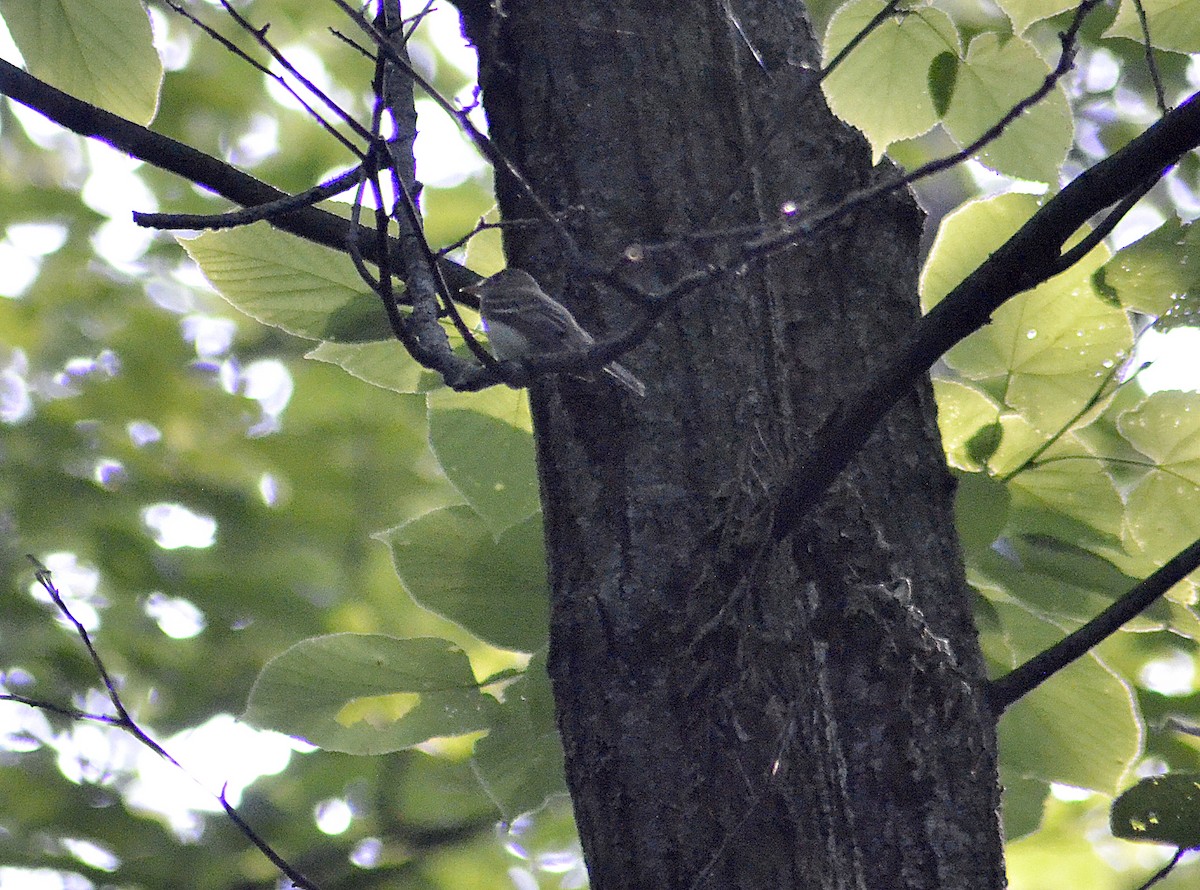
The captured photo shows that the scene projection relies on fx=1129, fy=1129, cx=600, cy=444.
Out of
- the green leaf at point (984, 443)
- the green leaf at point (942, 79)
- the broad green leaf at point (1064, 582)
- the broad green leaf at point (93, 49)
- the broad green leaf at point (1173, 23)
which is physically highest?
the broad green leaf at point (93, 49)

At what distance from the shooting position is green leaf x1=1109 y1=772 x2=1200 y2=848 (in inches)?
50.6

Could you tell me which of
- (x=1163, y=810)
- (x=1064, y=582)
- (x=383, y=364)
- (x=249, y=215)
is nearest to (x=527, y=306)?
(x=383, y=364)

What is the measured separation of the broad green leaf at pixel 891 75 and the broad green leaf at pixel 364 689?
3.39ft

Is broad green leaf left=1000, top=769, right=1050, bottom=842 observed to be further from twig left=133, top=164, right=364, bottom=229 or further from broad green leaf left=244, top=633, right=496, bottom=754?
twig left=133, top=164, right=364, bottom=229

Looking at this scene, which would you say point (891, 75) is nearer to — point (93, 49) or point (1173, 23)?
point (1173, 23)

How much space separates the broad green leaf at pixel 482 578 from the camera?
1781mm

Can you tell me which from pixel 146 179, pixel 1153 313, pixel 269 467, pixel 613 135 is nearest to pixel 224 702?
pixel 269 467

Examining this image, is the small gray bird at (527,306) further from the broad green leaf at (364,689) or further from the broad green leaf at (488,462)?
the broad green leaf at (364,689)

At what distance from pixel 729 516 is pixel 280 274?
80 cm

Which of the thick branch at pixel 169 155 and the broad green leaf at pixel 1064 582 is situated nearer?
the thick branch at pixel 169 155

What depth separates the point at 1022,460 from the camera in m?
1.83

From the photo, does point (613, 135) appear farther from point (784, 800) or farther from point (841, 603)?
point (784, 800)

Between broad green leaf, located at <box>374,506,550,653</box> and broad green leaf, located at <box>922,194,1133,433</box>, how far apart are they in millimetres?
801

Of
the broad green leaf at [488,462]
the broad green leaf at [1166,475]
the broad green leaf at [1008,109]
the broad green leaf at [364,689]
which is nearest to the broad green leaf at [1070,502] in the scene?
the broad green leaf at [1166,475]
